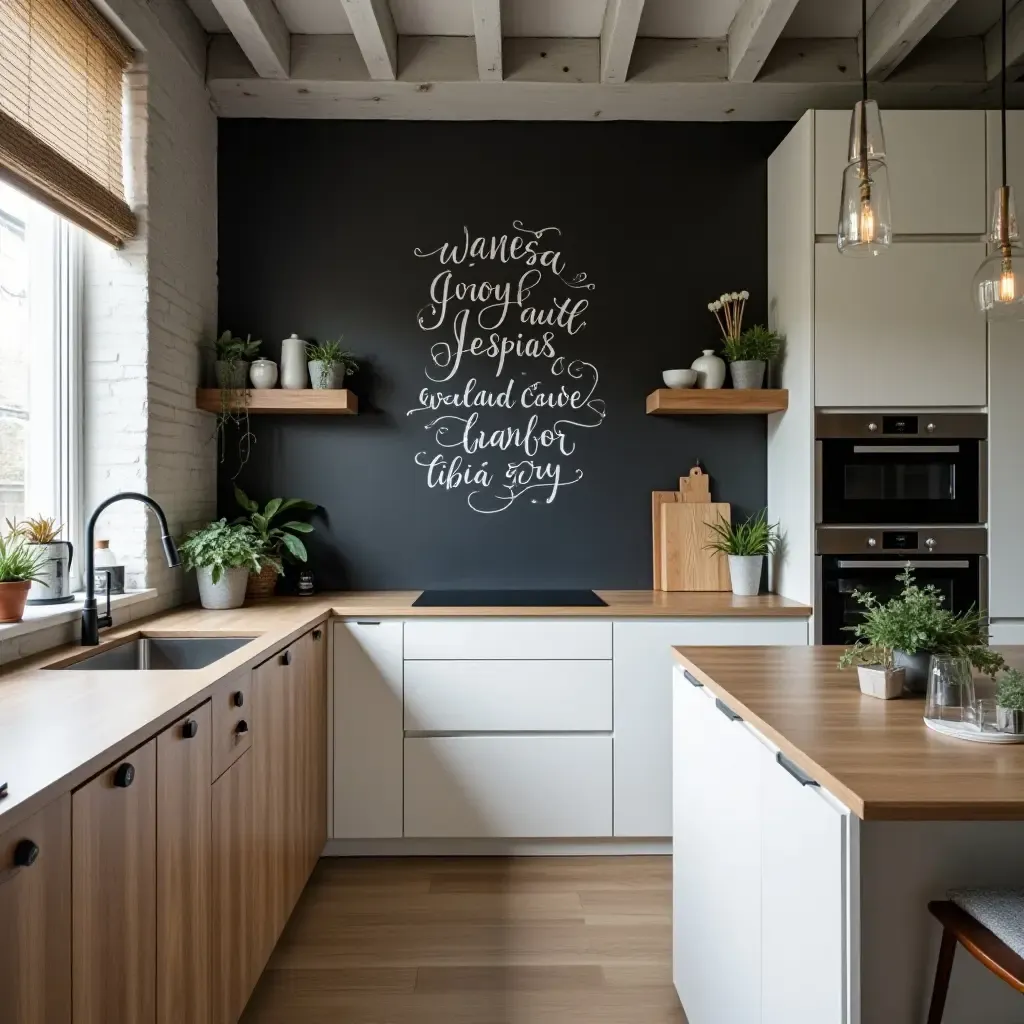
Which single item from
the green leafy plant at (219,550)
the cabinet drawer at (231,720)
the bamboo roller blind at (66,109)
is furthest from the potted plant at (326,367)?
the cabinet drawer at (231,720)

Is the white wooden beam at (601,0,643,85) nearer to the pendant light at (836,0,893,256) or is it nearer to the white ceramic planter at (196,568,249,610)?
the pendant light at (836,0,893,256)

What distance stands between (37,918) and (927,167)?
3311 millimetres

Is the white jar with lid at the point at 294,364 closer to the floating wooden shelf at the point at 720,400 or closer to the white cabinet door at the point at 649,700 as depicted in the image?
the floating wooden shelf at the point at 720,400

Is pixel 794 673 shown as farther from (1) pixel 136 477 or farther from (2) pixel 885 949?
(1) pixel 136 477

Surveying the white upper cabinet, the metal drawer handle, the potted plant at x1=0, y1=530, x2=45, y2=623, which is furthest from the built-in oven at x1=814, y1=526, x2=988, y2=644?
the potted plant at x1=0, y1=530, x2=45, y2=623

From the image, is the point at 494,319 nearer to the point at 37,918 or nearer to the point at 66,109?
the point at 66,109

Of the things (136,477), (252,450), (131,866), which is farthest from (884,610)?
(252,450)

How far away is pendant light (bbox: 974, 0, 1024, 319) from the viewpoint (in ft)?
5.70

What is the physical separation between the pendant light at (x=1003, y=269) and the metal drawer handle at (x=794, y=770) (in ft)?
3.71

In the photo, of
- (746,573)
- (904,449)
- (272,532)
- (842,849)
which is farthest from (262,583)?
(842,849)

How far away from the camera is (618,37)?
2.85m

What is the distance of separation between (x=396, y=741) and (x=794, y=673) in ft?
5.03

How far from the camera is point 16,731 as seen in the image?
1353mm

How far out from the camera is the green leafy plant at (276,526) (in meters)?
3.14
